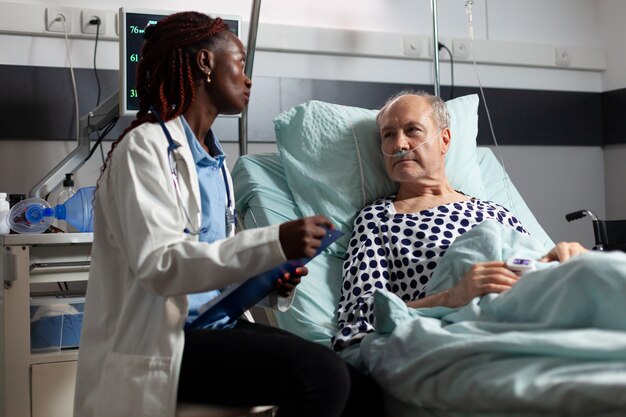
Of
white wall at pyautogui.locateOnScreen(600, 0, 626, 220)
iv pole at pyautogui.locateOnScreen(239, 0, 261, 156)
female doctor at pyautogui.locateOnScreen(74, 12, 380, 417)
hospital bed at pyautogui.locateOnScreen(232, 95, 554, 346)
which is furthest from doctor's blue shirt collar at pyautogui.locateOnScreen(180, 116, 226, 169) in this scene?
white wall at pyautogui.locateOnScreen(600, 0, 626, 220)

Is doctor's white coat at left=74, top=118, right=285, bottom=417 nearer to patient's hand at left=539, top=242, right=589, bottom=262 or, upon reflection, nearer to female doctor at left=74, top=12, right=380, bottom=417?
female doctor at left=74, top=12, right=380, bottom=417

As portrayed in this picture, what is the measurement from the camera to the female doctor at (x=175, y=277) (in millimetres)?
1325

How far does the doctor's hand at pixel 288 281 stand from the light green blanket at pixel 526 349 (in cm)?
20

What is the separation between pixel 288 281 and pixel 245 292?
0.19m

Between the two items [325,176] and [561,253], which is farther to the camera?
[325,176]

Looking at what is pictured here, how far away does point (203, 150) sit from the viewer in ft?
5.28

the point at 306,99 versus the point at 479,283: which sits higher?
the point at 306,99

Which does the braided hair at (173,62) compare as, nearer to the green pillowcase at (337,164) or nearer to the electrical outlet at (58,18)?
the green pillowcase at (337,164)

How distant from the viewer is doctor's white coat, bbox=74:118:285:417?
1319 mm

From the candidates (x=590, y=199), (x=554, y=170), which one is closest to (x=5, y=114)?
(x=554, y=170)

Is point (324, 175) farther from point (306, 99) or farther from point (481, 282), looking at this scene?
point (306, 99)

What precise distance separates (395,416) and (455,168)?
42.0 inches

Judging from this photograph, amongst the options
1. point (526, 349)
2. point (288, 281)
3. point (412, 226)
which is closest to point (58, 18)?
point (412, 226)

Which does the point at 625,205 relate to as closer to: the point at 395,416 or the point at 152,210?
the point at 395,416
